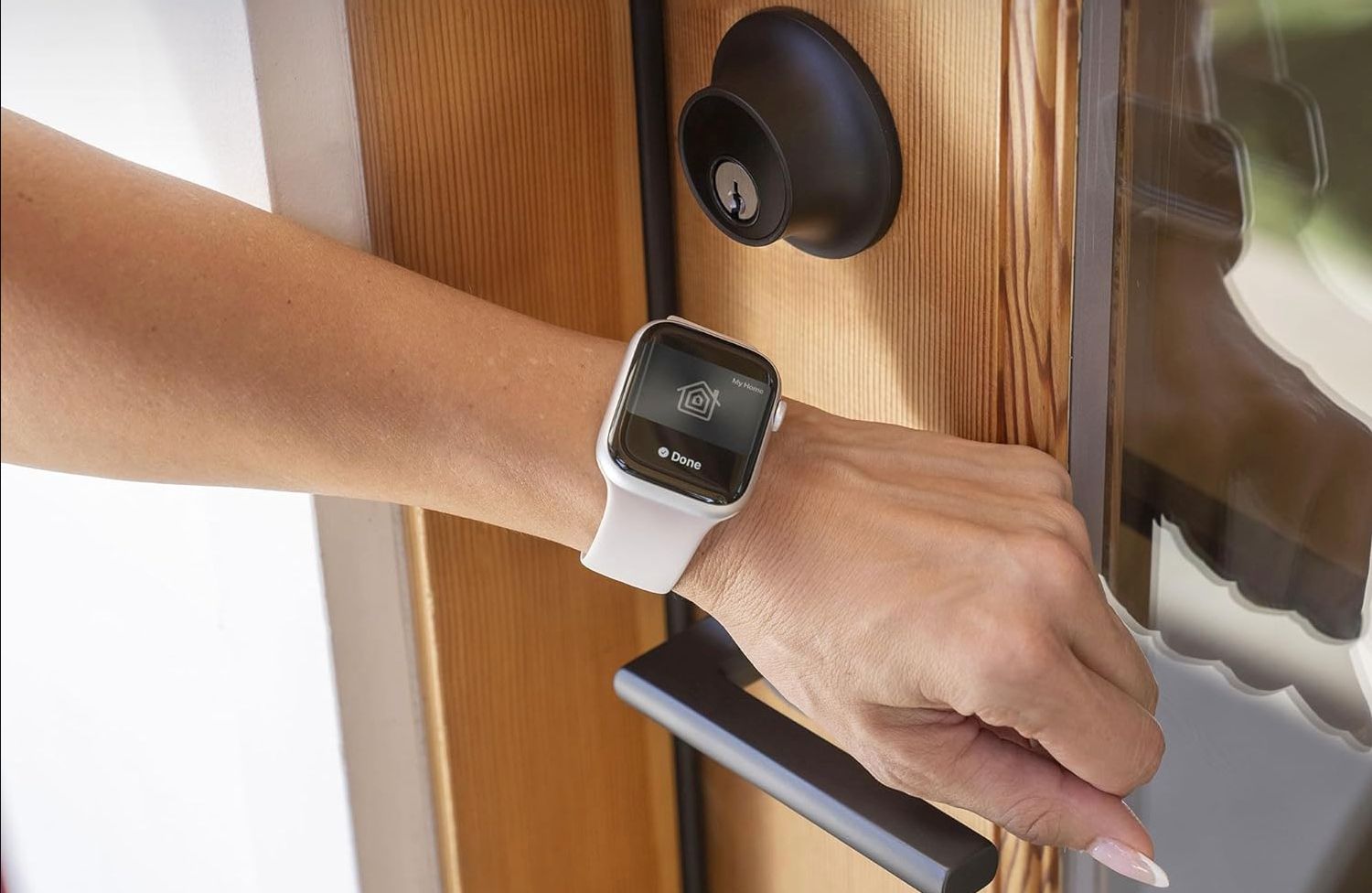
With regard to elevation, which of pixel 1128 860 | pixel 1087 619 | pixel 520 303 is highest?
pixel 520 303

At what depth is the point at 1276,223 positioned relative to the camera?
1.55 ft

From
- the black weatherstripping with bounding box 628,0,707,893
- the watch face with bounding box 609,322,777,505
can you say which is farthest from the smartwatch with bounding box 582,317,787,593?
the black weatherstripping with bounding box 628,0,707,893

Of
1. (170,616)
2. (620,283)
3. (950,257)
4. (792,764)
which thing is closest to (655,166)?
(620,283)

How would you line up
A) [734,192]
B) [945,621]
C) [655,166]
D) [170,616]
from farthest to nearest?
[170,616]
[655,166]
[734,192]
[945,621]

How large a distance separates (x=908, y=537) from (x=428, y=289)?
22 centimetres

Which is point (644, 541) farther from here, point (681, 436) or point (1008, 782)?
point (1008, 782)

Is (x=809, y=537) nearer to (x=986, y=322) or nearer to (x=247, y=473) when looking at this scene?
(x=986, y=322)

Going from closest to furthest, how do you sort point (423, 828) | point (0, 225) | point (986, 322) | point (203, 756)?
1. point (0, 225)
2. point (986, 322)
3. point (423, 828)
4. point (203, 756)

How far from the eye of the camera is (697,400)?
50cm

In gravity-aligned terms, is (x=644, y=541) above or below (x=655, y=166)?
below

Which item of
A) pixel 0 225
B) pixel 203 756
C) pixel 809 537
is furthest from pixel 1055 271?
pixel 203 756

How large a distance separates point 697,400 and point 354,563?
0.25 metres

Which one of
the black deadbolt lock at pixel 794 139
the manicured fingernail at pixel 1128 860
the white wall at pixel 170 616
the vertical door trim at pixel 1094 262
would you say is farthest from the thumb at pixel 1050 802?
the white wall at pixel 170 616

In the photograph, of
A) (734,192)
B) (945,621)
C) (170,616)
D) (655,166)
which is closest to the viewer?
(945,621)
